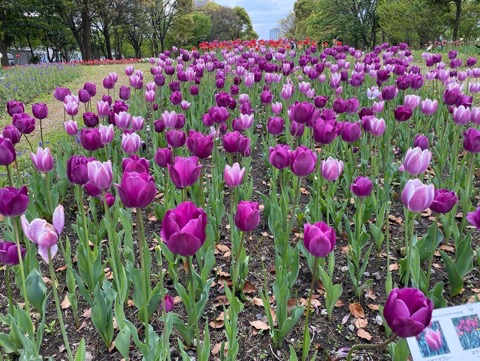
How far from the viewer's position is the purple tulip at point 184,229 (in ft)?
4.57

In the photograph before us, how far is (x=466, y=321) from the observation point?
1.67 m

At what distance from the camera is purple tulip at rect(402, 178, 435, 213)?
6.00 ft

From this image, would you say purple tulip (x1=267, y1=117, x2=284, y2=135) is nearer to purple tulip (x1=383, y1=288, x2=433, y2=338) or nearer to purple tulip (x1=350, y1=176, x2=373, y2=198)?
purple tulip (x1=350, y1=176, x2=373, y2=198)

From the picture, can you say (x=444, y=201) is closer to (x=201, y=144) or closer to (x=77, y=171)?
(x=201, y=144)

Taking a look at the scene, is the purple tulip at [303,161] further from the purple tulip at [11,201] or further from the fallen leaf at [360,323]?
the purple tulip at [11,201]

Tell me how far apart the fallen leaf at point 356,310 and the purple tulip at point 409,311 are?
1.15 meters

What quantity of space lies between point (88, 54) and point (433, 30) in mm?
23226

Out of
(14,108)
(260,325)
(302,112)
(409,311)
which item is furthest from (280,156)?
(14,108)

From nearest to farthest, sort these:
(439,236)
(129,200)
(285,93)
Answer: (129,200)
(439,236)
(285,93)

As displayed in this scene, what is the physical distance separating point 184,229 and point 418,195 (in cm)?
103

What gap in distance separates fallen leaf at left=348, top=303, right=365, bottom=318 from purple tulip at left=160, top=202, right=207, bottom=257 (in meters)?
1.34

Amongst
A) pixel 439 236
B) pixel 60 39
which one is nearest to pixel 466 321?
pixel 439 236

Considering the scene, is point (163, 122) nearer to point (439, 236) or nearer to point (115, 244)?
point (115, 244)

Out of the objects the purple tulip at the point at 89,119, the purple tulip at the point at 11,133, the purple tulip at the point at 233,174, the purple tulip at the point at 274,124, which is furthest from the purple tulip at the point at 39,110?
the purple tulip at the point at 233,174
